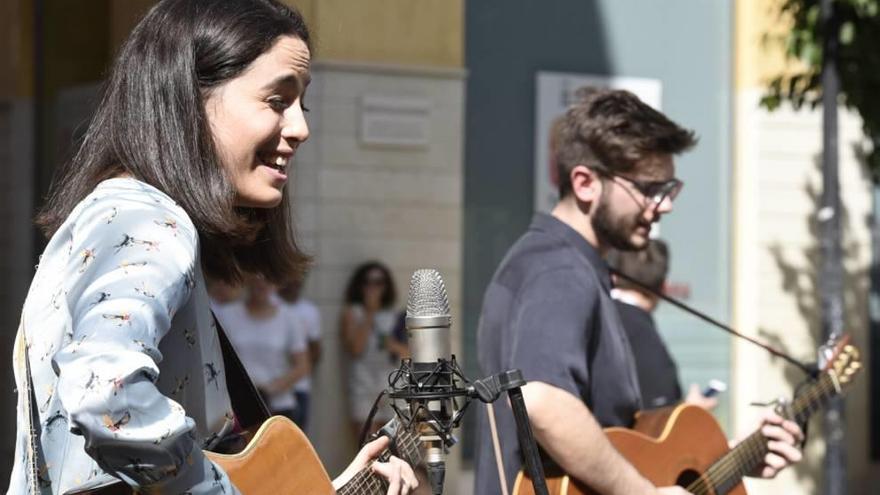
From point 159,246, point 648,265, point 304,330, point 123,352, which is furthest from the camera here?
point 304,330

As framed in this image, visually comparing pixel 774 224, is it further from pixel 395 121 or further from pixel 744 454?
pixel 744 454

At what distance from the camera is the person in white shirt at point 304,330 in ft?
28.6

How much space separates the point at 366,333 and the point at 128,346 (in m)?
6.85

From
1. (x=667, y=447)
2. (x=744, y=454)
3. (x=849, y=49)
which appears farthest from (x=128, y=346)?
(x=849, y=49)

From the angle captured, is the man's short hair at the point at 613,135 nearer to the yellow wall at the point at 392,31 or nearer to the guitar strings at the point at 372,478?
the guitar strings at the point at 372,478

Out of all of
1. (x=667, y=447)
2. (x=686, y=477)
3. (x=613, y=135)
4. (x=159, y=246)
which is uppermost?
(x=613, y=135)

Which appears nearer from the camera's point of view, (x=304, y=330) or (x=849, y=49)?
(x=849, y=49)

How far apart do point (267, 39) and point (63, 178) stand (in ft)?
1.44

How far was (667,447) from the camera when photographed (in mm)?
4219

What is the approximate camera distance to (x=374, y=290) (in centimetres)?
904

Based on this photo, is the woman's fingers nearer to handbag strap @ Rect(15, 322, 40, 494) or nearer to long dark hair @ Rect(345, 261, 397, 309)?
handbag strap @ Rect(15, 322, 40, 494)

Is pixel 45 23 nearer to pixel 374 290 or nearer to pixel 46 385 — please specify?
pixel 374 290

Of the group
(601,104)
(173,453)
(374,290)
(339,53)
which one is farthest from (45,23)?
A: (173,453)

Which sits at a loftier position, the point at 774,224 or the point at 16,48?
the point at 16,48
